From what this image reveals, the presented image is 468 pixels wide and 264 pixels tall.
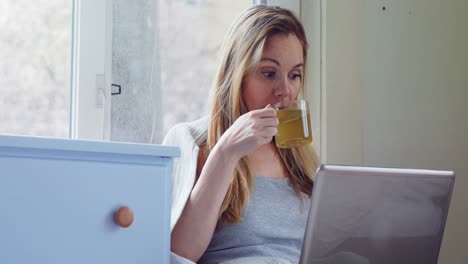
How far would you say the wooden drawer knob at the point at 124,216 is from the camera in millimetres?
968

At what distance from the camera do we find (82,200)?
0.94 m

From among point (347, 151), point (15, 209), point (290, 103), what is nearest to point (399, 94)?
point (347, 151)

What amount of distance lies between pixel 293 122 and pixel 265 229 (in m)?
0.25

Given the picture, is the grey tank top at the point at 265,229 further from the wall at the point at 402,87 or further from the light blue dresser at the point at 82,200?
the wall at the point at 402,87

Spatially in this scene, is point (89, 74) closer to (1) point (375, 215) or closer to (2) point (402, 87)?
(1) point (375, 215)

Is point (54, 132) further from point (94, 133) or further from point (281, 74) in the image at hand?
point (281, 74)

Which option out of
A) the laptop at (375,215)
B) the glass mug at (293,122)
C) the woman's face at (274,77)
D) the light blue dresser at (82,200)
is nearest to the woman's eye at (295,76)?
the woman's face at (274,77)

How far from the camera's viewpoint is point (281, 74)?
1.50m

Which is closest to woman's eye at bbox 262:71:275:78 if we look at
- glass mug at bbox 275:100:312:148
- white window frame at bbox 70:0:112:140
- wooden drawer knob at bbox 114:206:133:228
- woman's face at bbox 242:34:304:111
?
woman's face at bbox 242:34:304:111

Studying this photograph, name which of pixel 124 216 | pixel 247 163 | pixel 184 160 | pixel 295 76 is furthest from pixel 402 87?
pixel 124 216

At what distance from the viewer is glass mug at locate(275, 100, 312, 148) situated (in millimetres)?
1316

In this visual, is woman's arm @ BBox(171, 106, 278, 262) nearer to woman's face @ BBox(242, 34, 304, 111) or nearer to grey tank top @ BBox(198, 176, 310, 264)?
grey tank top @ BBox(198, 176, 310, 264)

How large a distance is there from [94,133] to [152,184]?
0.69 m

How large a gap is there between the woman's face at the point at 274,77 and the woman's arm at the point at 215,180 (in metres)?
0.20
